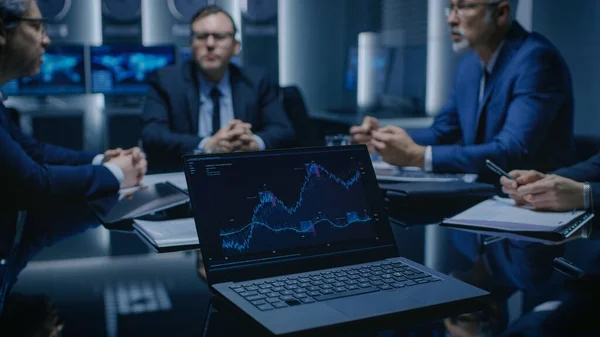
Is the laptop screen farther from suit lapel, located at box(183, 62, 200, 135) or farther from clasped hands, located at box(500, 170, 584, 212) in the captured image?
suit lapel, located at box(183, 62, 200, 135)

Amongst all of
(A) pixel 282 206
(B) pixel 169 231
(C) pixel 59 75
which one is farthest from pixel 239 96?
(C) pixel 59 75

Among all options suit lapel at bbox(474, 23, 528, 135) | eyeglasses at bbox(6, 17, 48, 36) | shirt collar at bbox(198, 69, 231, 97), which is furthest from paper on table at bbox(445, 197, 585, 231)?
shirt collar at bbox(198, 69, 231, 97)

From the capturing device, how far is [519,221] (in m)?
1.41

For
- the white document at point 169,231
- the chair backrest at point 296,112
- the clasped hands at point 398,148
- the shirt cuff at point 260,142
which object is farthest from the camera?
the chair backrest at point 296,112

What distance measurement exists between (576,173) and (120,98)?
5694 mm

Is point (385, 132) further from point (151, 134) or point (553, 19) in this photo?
point (553, 19)

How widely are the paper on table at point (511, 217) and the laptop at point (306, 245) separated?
0.40 meters

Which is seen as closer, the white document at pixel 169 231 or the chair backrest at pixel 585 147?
the white document at pixel 169 231

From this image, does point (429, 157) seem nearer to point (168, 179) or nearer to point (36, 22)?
point (168, 179)

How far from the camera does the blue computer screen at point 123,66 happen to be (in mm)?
6453

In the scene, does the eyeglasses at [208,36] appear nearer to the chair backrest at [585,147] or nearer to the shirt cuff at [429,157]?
the shirt cuff at [429,157]

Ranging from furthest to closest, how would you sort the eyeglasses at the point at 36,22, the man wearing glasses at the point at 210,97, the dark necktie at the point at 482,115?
the man wearing glasses at the point at 210,97 < the dark necktie at the point at 482,115 < the eyeglasses at the point at 36,22

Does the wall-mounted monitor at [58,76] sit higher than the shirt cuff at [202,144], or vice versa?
the wall-mounted monitor at [58,76]

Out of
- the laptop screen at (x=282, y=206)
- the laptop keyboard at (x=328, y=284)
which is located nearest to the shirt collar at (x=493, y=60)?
the laptop screen at (x=282, y=206)
